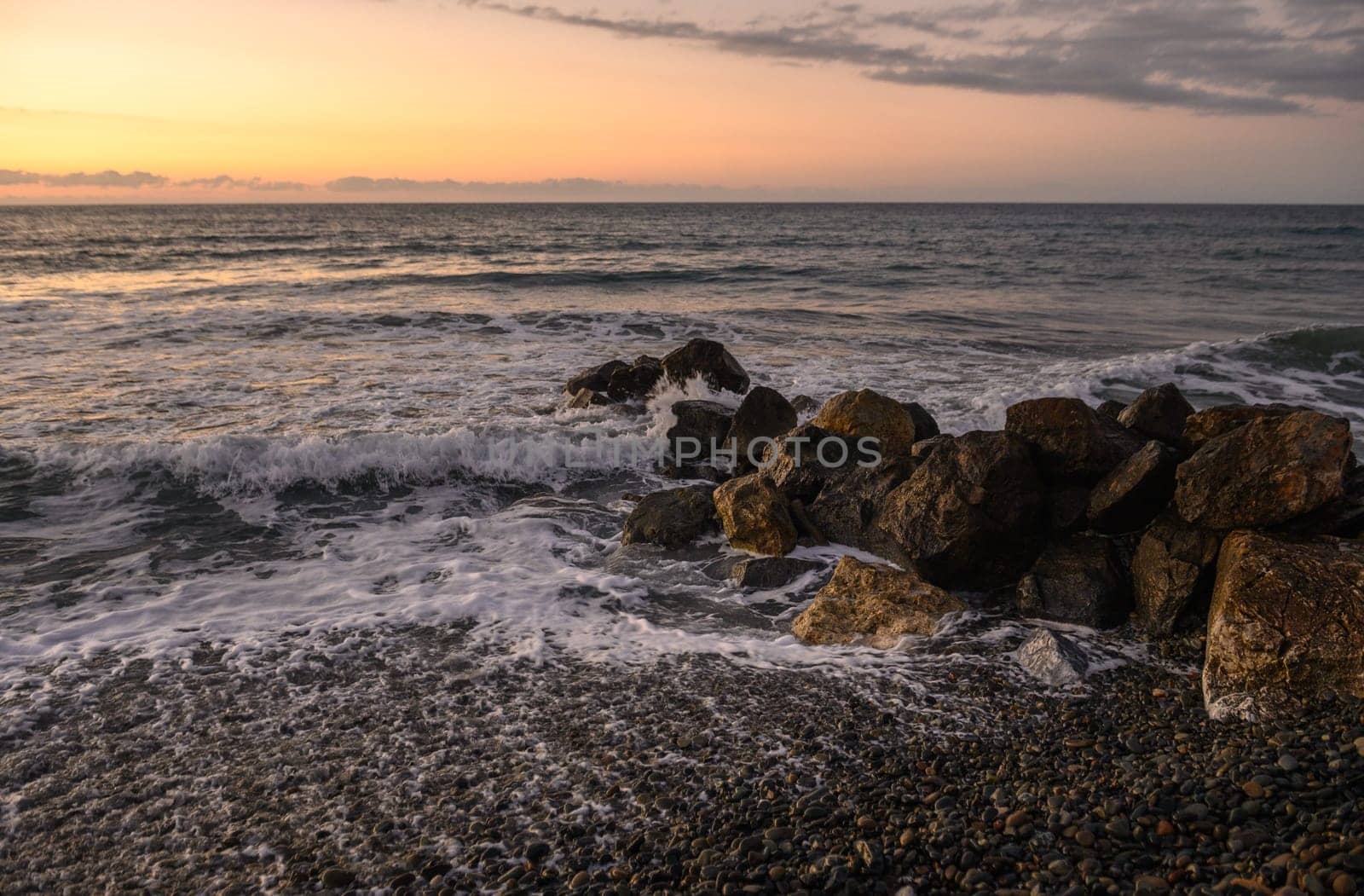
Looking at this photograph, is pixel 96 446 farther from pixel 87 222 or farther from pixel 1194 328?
pixel 87 222

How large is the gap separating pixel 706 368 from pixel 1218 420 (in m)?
6.78

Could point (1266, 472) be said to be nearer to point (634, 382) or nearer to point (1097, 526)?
point (1097, 526)

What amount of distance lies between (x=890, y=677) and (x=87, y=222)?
82.4 m

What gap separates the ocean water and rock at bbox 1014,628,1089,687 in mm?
803

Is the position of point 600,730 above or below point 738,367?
below

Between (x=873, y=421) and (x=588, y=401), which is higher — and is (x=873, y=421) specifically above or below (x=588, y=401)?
above

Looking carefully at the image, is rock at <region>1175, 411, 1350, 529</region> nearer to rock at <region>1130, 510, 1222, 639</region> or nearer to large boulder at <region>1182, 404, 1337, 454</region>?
rock at <region>1130, 510, 1222, 639</region>

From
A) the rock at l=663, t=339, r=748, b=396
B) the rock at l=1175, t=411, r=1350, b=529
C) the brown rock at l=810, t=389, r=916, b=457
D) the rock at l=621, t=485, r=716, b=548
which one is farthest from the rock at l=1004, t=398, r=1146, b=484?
the rock at l=663, t=339, r=748, b=396

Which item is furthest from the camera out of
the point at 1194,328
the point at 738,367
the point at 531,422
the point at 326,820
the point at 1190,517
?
the point at 1194,328

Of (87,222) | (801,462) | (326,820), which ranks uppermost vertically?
(87,222)

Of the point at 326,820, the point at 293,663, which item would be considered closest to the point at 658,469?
the point at 293,663

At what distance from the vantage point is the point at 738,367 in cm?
1232

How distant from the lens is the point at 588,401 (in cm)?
1198

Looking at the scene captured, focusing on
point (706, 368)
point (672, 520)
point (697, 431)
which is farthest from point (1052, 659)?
point (706, 368)
